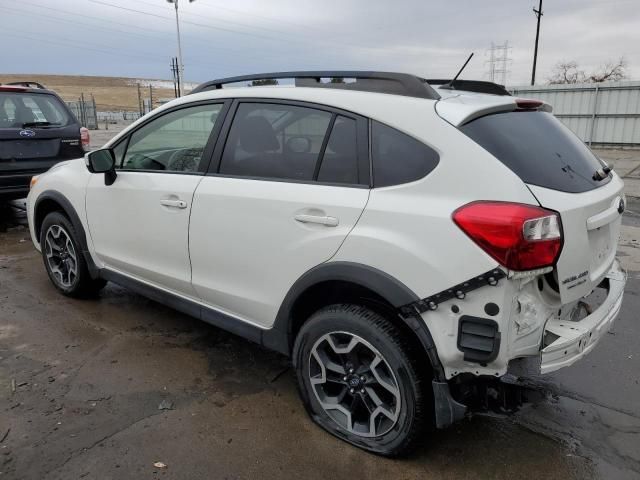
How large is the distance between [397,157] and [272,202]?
70 centimetres

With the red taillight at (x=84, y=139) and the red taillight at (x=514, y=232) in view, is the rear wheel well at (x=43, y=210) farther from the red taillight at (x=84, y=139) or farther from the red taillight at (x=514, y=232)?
the red taillight at (x=514, y=232)

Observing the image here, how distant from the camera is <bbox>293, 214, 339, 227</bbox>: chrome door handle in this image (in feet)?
7.97

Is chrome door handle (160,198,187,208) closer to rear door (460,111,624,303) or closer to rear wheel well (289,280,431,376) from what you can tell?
rear wheel well (289,280,431,376)

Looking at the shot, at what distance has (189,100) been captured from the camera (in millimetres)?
3381

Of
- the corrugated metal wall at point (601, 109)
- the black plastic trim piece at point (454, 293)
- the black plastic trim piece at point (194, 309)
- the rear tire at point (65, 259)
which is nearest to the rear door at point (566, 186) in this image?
the black plastic trim piece at point (454, 293)

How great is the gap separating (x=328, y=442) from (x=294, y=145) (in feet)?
5.17

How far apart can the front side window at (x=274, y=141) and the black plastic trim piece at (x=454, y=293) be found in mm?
857

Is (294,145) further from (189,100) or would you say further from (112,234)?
(112,234)

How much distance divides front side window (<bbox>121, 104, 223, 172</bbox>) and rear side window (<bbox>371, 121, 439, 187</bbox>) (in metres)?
1.20

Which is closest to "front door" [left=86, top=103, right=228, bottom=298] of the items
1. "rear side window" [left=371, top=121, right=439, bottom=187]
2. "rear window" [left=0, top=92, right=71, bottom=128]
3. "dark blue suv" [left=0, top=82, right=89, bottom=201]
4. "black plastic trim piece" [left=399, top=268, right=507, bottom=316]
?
"rear side window" [left=371, top=121, right=439, bottom=187]

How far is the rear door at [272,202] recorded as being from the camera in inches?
97.7

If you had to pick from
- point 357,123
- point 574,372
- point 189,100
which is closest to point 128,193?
point 189,100

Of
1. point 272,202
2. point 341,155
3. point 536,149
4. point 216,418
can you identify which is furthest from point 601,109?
point 216,418

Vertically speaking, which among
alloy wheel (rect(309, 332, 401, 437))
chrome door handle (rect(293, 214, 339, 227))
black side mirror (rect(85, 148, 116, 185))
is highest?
black side mirror (rect(85, 148, 116, 185))
